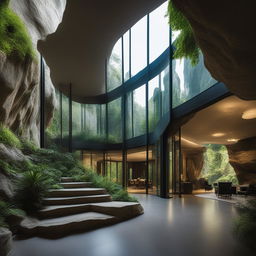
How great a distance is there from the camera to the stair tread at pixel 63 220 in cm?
472

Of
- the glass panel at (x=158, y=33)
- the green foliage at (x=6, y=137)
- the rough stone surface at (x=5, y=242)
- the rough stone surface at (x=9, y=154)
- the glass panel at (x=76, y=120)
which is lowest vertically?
the rough stone surface at (x=5, y=242)

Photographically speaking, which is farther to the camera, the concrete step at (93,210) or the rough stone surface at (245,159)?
the rough stone surface at (245,159)

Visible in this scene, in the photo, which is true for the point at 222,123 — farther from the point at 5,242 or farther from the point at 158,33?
the point at 5,242

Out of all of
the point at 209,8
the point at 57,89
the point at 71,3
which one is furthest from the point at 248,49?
the point at 57,89

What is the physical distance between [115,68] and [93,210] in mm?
13241

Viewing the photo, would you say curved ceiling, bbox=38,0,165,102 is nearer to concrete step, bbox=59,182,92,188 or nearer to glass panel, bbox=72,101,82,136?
glass panel, bbox=72,101,82,136

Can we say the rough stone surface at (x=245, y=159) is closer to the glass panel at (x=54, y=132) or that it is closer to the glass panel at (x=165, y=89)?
the glass panel at (x=165, y=89)

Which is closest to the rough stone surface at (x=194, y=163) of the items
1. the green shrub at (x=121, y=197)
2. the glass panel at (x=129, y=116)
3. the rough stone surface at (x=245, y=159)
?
the rough stone surface at (x=245, y=159)

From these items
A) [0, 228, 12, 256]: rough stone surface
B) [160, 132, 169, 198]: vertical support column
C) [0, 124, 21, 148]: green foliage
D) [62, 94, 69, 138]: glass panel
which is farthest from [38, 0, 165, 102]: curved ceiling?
[0, 228, 12, 256]: rough stone surface

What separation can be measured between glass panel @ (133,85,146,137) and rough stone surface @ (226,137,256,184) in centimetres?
717

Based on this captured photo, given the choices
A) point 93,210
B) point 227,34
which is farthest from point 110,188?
point 227,34

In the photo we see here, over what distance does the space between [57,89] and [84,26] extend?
29.2 ft

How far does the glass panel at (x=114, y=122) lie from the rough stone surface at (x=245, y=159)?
8404 millimetres

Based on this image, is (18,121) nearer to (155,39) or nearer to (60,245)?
(60,245)
